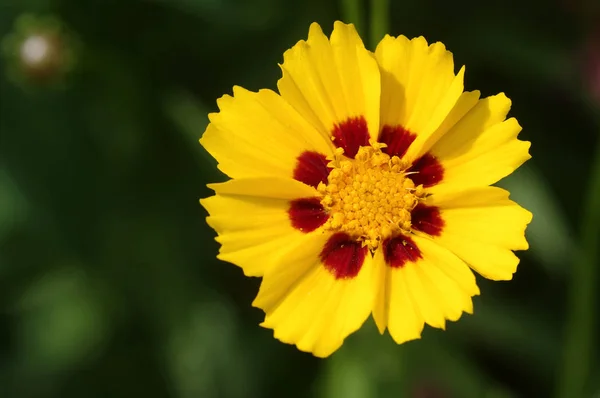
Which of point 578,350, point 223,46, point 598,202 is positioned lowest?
point 578,350

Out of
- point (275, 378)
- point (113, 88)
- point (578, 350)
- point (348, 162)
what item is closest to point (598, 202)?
point (578, 350)

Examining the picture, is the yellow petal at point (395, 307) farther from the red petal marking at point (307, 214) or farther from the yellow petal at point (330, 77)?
the yellow petal at point (330, 77)

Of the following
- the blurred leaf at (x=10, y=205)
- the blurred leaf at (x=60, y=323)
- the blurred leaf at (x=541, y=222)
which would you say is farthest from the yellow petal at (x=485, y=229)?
the blurred leaf at (x=10, y=205)

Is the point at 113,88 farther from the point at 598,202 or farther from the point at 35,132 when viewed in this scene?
the point at 598,202

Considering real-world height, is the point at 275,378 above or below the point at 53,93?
below

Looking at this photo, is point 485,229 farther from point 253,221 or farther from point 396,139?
point 253,221

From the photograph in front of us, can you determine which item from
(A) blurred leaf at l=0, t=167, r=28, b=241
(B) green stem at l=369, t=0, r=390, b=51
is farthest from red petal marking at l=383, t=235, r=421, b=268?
(A) blurred leaf at l=0, t=167, r=28, b=241

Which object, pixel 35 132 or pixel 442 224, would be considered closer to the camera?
pixel 442 224
